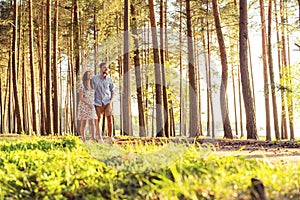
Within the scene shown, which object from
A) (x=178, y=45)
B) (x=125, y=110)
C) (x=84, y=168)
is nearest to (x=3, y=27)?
(x=178, y=45)

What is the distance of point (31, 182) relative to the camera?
5254mm

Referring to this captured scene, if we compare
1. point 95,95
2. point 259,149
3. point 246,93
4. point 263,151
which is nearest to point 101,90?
point 95,95

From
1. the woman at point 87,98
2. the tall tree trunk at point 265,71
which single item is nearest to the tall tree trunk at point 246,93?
the tall tree trunk at point 265,71

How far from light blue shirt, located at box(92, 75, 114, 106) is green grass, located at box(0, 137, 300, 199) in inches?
172

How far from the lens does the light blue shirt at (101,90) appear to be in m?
10.8

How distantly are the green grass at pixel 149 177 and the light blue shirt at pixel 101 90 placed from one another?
4.36 metres

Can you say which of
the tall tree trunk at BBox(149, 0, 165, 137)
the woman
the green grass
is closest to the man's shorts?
the woman

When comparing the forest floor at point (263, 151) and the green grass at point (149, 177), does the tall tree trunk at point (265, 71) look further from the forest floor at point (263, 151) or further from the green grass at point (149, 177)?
the green grass at point (149, 177)

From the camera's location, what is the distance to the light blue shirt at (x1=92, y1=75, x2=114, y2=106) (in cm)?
1079

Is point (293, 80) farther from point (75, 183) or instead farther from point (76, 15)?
point (75, 183)

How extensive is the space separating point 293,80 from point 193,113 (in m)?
11.0

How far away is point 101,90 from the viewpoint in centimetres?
1077

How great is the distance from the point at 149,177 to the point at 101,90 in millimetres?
6157

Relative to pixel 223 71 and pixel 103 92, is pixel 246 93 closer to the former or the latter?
pixel 223 71
